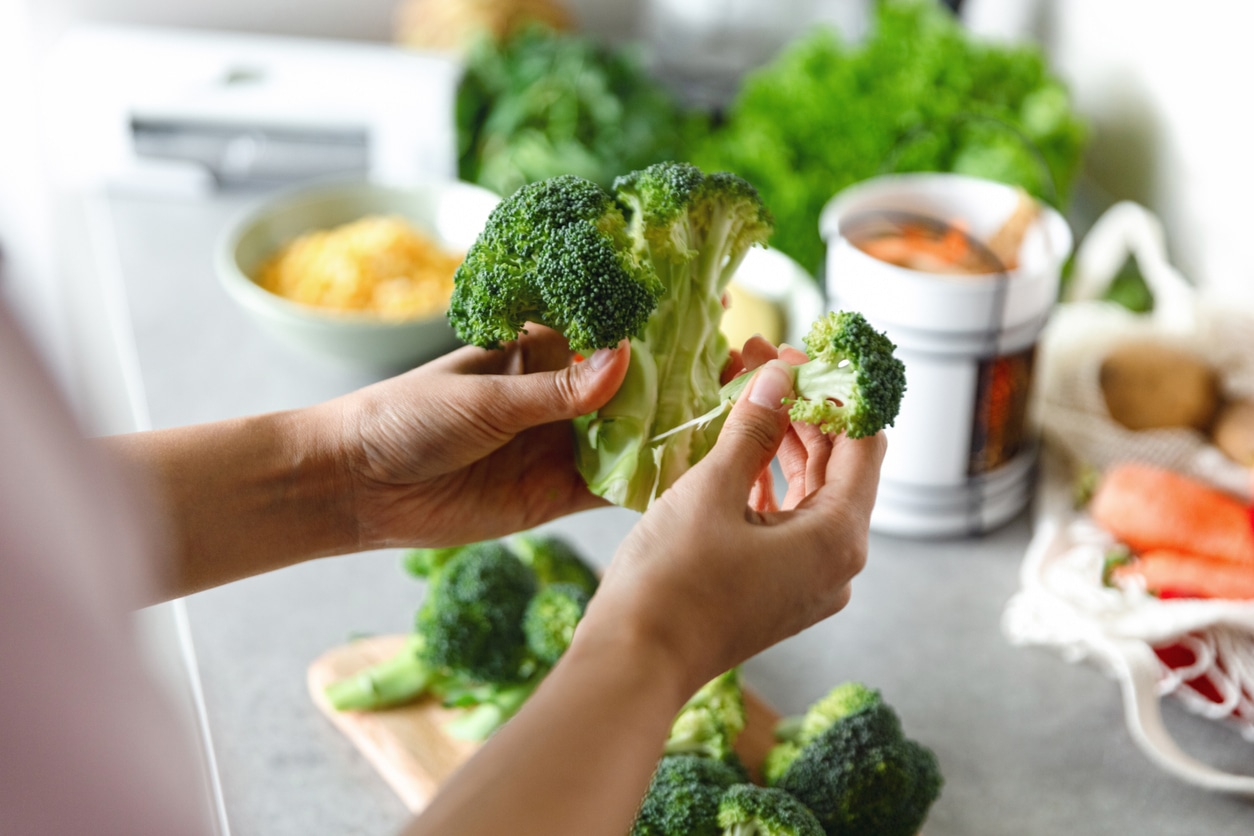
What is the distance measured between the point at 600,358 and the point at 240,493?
1.09 ft

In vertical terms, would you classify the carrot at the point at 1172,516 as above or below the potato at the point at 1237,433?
below

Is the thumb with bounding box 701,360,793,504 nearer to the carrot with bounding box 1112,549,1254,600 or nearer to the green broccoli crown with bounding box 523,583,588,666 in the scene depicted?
the green broccoli crown with bounding box 523,583,588,666

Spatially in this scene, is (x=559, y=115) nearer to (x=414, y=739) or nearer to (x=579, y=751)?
(x=414, y=739)

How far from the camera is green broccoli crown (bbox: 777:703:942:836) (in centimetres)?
83

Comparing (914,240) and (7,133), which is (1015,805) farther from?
(7,133)

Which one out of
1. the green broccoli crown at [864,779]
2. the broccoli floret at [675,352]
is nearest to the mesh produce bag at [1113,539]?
the green broccoli crown at [864,779]

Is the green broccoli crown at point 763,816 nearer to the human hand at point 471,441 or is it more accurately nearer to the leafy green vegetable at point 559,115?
the human hand at point 471,441

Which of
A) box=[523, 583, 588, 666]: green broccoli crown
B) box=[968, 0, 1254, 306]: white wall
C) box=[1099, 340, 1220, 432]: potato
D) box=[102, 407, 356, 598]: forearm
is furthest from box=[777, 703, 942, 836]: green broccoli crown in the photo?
box=[968, 0, 1254, 306]: white wall

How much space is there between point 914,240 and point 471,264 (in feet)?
2.13

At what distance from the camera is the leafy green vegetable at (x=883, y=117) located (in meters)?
1.64

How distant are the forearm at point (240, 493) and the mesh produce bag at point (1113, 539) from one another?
2.50ft

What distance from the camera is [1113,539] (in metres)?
1.21

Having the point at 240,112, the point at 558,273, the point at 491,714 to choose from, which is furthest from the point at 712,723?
the point at 240,112

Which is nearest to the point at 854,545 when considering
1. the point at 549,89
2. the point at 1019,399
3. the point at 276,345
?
the point at 1019,399
